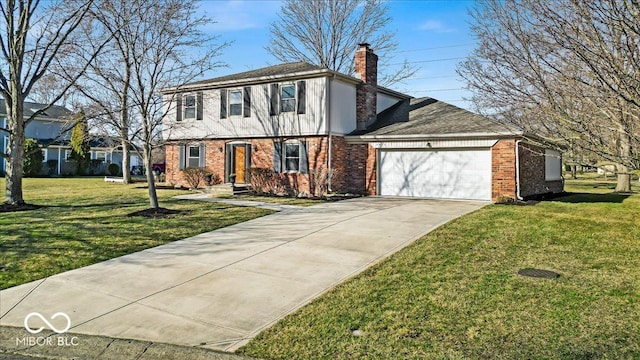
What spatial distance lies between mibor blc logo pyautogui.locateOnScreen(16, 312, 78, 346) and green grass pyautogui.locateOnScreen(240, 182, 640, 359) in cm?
198

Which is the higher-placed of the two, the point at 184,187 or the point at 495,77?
the point at 495,77

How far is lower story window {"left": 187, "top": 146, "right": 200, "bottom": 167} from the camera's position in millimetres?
20891

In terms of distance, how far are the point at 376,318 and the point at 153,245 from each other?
214 inches

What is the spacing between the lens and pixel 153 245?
8.43 metres

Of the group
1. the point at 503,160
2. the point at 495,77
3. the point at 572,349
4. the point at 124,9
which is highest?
the point at 124,9

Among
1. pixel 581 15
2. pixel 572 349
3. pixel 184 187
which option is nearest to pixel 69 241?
pixel 572 349

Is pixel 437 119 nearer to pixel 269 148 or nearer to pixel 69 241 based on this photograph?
pixel 269 148

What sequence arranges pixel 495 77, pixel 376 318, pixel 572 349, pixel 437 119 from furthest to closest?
pixel 437 119 < pixel 495 77 < pixel 376 318 < pixel 572 349

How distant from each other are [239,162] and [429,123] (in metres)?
8.85

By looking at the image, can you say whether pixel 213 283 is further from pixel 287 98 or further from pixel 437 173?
pixel 287 98

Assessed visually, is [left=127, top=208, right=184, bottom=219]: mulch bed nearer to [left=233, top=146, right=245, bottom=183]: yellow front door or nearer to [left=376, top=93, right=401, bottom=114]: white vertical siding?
[left=233, top=146, right=245, bottom=183]: yellow front door

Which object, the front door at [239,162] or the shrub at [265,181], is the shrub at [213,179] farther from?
the shrub at [265,181]

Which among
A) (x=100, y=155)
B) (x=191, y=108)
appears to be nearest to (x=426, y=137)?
(x=191, y=108)

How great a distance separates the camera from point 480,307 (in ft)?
16.5
